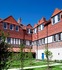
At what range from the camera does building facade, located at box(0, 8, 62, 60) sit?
36062mm

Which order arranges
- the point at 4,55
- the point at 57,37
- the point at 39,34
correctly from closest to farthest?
the point at 4,55, the point at 57,37, the point at 39,34

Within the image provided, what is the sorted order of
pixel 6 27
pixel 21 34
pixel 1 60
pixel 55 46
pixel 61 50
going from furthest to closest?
pixel 21 34 < pixel 6 27 < pixel 55 46 < pixel 61 50 < pixel 1 60

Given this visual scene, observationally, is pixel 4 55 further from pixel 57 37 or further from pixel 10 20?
pixel 10 20

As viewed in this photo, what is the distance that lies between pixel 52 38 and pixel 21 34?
13379 mm

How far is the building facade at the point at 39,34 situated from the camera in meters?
36.1

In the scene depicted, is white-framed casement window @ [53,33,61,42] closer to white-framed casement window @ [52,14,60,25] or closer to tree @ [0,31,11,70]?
white-framed casement window @ [52,14,60,25]

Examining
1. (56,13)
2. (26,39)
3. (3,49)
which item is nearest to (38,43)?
(26,39)

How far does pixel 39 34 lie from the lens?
46656mm

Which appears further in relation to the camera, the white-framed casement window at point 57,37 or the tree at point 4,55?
the white-framed casement window at point 57,37

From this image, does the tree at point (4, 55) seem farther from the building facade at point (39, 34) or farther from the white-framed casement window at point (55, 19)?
the white-framed casement window at point (55, 19)

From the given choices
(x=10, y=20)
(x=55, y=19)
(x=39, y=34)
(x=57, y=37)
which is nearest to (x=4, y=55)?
(x=57, y=37)

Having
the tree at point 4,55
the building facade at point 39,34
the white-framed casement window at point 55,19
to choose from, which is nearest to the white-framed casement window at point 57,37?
the building facade at point 39,34

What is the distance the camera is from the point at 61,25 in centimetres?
3497

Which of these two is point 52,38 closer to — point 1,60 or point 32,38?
point 32,38
